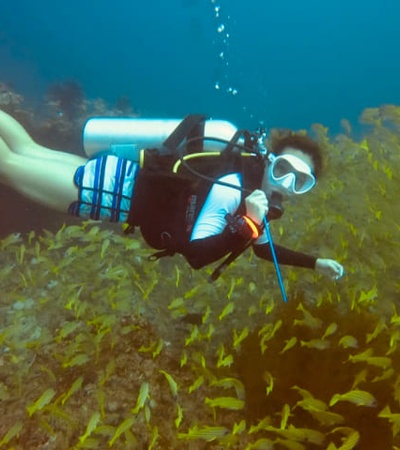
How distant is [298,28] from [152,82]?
48.9 m

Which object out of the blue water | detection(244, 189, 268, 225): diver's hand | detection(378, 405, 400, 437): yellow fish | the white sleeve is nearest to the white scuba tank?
the white sleeve

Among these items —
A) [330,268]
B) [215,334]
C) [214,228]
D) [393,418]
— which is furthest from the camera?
[215,334]

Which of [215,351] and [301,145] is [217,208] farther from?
[215,351]

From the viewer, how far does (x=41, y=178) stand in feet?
14.1

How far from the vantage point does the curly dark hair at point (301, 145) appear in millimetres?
4027

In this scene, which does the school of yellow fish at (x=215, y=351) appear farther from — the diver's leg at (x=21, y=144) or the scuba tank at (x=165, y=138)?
the scuba tank at (x=165, y=138)

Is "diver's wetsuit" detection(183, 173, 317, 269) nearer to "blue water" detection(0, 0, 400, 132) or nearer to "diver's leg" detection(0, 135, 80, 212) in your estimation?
"diver's leg" detection(0, 135, 80, 212)

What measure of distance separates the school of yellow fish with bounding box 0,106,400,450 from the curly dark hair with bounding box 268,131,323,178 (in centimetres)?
156

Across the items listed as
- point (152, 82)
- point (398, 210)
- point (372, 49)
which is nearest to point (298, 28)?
point (372, 49)

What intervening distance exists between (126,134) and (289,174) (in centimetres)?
152

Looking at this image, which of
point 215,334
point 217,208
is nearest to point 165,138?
point 217,208

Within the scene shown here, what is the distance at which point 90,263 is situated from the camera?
22.2ft

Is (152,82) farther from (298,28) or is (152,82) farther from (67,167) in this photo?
(67,167)

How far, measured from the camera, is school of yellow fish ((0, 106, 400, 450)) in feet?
14.2
